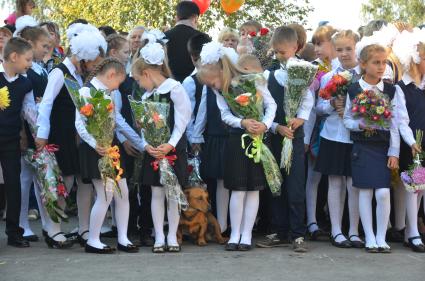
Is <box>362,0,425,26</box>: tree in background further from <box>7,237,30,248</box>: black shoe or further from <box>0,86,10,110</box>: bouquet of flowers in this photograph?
<box>0,86,10,110</box>: bouquet of flowers

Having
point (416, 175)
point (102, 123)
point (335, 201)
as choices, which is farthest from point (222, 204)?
point (416, 175)

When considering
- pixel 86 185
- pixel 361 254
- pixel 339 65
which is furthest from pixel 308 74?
pixel 86 185

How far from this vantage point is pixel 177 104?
765 centimetres

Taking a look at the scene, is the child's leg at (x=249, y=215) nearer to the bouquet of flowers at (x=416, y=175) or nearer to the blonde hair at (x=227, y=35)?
the bouquet of flowers at (x=416, y=175)

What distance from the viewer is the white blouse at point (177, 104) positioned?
301 inches

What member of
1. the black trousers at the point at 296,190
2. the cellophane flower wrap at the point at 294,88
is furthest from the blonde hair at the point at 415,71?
the black trousers at the point at 296,190

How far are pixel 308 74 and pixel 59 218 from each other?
2.65m

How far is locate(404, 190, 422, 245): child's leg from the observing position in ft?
26.1

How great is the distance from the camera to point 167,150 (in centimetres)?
760

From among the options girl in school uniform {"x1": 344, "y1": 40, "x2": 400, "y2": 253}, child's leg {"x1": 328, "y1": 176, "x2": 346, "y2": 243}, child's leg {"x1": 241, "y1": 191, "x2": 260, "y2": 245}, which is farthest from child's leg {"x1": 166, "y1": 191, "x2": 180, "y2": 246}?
girl in school uniform {"x1": 344, "y1": 40, "x2": 400, "y2": 253}

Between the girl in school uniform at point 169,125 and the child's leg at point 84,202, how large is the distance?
57 centimetres

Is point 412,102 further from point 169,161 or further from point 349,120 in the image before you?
point 169,161

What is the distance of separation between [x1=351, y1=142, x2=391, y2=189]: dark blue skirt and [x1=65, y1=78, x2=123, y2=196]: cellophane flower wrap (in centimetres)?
221

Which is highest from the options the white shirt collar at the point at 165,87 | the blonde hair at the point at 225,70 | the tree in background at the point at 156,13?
the tree in background at the point at 156,13
